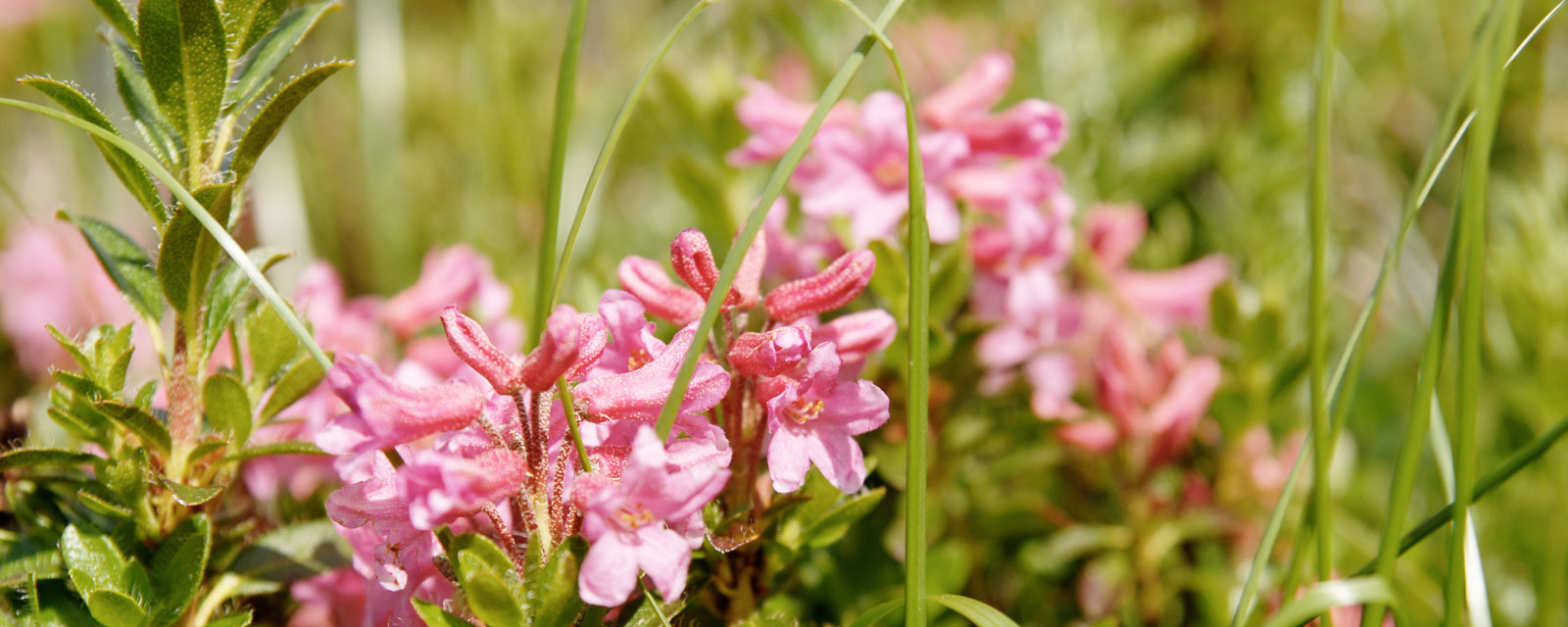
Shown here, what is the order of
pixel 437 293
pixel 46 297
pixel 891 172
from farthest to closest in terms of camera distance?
1. pixel 46 297
2. pixel 437 293
3. pixel 891 172

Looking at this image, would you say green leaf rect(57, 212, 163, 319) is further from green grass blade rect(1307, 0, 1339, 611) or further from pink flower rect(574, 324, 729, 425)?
green grass blade rect(1307, 0, 1339, 611)

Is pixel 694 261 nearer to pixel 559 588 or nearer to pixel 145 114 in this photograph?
pixel 559 588

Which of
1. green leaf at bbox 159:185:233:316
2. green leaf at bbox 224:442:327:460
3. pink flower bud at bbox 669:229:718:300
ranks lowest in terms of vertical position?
green leaf at bbox 224:442:327:460

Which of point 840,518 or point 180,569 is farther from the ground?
point 840,518

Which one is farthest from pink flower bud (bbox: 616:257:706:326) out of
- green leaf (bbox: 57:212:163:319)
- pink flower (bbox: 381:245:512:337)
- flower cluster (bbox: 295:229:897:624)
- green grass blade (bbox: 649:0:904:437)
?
pink flower (bbox: 381:245:512:337)

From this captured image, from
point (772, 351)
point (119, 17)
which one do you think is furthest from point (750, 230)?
point (119, 17)

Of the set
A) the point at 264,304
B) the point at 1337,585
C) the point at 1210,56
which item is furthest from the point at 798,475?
the point at 1210,56
